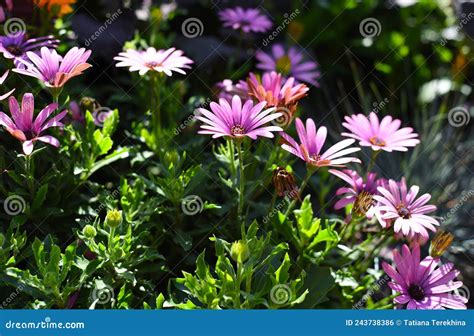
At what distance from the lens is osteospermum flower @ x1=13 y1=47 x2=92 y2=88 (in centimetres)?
170

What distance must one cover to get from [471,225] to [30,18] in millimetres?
1830

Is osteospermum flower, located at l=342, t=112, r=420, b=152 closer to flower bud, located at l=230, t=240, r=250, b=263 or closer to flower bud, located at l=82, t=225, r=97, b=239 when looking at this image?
flower bud, located at l=230, t=240, r=250, b=263

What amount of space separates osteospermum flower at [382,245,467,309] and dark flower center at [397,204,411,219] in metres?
0.08

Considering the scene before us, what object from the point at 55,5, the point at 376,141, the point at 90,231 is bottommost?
the point at 90,231

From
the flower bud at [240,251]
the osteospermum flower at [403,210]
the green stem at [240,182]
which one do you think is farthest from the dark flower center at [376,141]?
the flower bud at [240,251]

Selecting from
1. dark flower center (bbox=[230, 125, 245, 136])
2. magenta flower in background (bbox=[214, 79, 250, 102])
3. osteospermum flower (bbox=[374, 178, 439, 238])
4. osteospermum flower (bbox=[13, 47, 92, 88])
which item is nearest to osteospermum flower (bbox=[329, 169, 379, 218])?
osteospermum flower (bbox=[374, 178, 439, 238])

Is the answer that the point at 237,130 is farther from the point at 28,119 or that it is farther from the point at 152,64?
the point at 28,119

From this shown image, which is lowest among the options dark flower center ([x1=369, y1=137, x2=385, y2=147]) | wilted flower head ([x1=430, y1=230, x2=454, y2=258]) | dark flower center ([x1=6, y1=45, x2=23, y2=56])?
dark flower center ([x1=6, y1=45, x2=23, y2=56])

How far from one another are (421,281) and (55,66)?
1124mm

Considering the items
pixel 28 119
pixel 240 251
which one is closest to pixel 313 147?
pixel 240 251

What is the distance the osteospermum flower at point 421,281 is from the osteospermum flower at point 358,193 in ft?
0.46

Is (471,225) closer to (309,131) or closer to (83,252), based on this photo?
(309,131)

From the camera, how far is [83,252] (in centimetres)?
179

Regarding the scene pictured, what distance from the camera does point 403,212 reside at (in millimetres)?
1759
